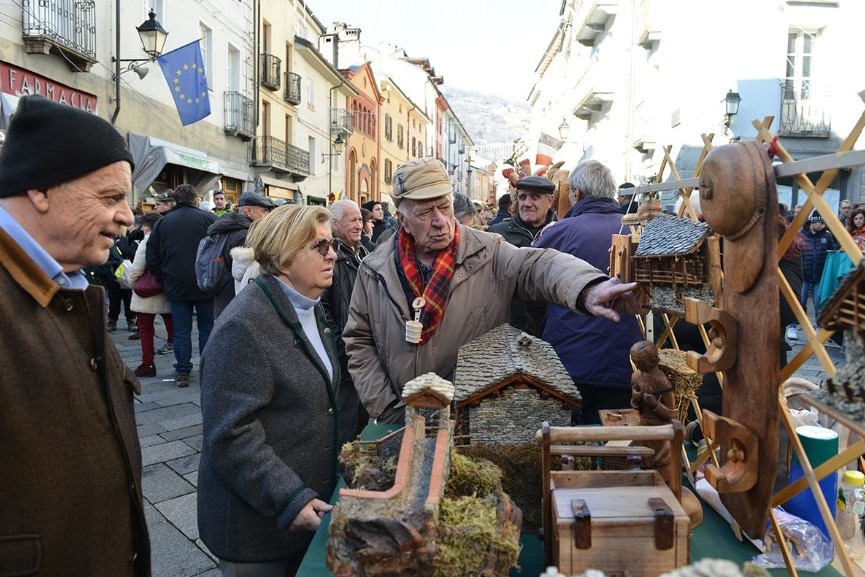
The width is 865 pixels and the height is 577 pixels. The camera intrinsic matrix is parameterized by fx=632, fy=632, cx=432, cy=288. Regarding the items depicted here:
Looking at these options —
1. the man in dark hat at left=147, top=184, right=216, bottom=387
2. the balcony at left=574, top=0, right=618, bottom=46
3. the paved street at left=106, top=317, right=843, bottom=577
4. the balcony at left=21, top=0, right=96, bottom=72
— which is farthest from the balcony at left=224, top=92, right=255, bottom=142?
the man in dark hat at left=147, top=184, right=216, bottom=387

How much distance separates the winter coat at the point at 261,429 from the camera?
209 cm

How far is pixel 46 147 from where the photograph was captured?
1.49 meters

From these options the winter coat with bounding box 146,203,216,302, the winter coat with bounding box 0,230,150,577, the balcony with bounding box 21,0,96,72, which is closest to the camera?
the winter coat with bounding box 0,230,150,577

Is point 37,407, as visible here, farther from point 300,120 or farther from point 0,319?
point 300,120

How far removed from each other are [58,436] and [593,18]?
854 inches

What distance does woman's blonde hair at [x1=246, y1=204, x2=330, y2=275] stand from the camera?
2.33 meters

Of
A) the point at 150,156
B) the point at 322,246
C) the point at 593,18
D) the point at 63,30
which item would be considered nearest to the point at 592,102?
the point at 593,18

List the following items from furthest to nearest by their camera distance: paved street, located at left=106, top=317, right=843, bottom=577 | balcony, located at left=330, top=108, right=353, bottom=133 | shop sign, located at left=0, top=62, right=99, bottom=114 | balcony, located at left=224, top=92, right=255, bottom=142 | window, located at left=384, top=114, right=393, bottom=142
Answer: window, located at left=384, top=114, right=393, bottom=142 → balcony, located at left=330, top=108, right=353, bottom=133 → balcony, located at left=224, top=92, right=255, bottom=142 → shop sign, located at left=0, top=62, right=99, bottom=114 → paved street, located at left=106, top=317, right=843, bottom=577

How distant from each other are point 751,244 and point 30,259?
155cm

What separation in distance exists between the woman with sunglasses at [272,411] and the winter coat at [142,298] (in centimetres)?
491

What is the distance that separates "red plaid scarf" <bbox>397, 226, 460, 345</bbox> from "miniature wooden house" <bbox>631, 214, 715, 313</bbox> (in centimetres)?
84

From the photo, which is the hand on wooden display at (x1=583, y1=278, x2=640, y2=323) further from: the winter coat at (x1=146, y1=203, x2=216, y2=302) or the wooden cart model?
the winter coat at (x1=146, y1=203, x2=216, y2=302)

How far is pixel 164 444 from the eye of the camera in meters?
5.07

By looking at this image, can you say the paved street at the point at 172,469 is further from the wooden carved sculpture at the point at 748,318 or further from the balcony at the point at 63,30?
the balcony at the point at 63,30
